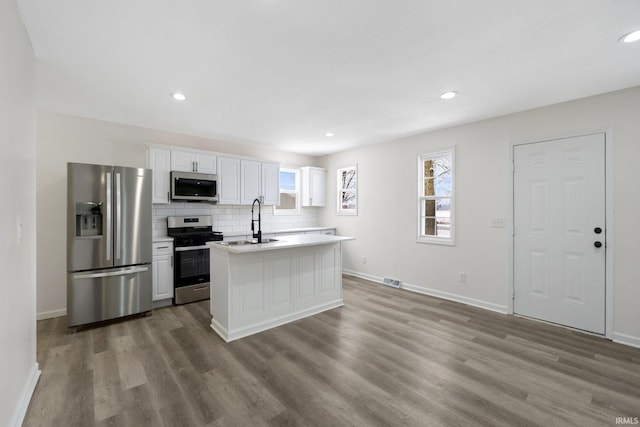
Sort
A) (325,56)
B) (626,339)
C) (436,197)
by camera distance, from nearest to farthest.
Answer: (325,56)
(626,339)
(436,197)

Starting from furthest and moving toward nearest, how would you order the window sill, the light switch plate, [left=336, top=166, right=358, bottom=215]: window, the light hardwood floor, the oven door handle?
[left=336, top=166, right=358, bottom=215]: window, the window sill, the oven door handle, the light switch plate, the light hardwood floor

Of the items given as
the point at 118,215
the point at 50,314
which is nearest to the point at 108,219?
the point at 118,215

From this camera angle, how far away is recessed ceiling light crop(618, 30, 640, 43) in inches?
76.8

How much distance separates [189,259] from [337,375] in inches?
109

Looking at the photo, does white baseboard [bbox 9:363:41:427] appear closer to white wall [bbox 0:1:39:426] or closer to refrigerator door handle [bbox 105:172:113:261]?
white wall [bbox 0:1:39:426]

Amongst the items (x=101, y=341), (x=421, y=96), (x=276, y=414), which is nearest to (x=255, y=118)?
(x=421, y=96)

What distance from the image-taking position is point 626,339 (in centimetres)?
282

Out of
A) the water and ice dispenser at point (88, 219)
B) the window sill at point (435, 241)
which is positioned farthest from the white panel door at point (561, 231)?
the water and ice dispenser at point (88, 219)

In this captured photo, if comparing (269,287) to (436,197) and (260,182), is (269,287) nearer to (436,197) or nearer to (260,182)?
(260,182)

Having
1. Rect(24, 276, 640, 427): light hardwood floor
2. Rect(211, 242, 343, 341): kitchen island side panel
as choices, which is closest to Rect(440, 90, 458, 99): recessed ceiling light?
Rect(211, 242, 343, 341): kitchen island side panel

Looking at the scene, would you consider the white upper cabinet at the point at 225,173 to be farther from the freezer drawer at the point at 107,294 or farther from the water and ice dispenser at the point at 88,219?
the freezer drawer at the point at 107,294

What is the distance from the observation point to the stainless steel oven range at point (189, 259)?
13.0 ft

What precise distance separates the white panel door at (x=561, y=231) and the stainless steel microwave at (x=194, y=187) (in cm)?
430

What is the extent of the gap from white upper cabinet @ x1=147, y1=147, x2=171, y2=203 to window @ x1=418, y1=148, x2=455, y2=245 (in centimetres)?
392
